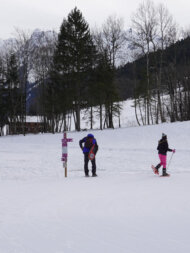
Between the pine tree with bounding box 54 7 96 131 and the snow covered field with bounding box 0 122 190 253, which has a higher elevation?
the pine tree with bounding box 54 7 96 131

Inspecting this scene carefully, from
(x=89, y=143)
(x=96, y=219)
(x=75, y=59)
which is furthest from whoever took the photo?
(x=75, y=59)

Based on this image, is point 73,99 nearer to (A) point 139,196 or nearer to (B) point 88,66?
(B) point 88,66

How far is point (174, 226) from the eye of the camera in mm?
5070

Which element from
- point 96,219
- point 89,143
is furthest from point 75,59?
point 96,219

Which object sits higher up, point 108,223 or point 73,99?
point 73,99

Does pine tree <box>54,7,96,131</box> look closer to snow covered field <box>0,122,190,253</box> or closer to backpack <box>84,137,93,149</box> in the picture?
backpack <box>84,137,93,149</box>

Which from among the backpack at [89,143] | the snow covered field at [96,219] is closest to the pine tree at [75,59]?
the backpack at [89,143]

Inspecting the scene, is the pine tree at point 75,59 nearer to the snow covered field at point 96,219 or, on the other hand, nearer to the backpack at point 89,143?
the backpack at point 89,143

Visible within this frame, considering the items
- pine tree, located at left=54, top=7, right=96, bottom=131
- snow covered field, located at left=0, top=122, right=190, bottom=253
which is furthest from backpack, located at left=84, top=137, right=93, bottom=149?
pine tree, located at left=54, top=7, right=96, bottom=131

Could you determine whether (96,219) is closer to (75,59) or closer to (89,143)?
(89,143)

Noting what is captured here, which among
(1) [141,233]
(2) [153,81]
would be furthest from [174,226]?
(2) [153,81]

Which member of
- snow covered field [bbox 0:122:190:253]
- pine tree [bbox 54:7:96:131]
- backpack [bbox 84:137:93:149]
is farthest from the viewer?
pine tree [bbox 54:7:96:131]

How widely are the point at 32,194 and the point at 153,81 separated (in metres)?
35.2

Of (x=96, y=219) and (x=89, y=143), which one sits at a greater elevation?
(x=89, y=143)
